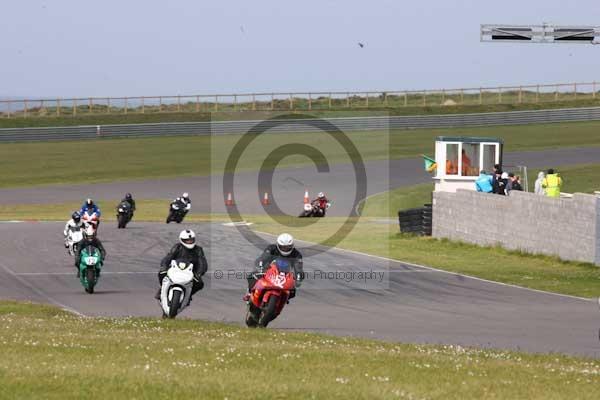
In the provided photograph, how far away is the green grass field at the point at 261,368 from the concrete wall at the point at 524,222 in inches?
526

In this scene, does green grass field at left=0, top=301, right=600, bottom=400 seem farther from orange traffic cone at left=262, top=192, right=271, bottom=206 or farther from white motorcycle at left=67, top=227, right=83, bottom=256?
orange traffic cone at left=262, top=192, right=271, bottom=206

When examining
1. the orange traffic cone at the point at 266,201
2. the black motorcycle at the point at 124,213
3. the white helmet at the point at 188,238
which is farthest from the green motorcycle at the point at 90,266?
the orange traffic cone at the point at 266,201

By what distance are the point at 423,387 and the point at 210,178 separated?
5120 centimetres

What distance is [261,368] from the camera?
10.7 metres

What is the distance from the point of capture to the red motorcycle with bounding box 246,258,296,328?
15508 mm

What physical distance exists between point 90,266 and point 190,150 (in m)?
47.9

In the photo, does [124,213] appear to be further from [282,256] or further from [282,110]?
[282,110]

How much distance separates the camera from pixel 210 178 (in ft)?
199

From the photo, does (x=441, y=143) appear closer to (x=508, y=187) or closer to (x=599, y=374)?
(x=508, y=187)

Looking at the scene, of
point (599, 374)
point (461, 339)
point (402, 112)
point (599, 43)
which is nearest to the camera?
point (599, 374)

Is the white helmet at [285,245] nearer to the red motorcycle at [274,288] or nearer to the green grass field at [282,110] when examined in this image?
the red motorcycle at [274,288]

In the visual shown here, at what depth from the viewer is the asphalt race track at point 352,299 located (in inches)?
668

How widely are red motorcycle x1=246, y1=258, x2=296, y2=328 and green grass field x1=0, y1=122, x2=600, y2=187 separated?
45.2 metres

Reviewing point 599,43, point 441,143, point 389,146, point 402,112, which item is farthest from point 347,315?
point 402,112
